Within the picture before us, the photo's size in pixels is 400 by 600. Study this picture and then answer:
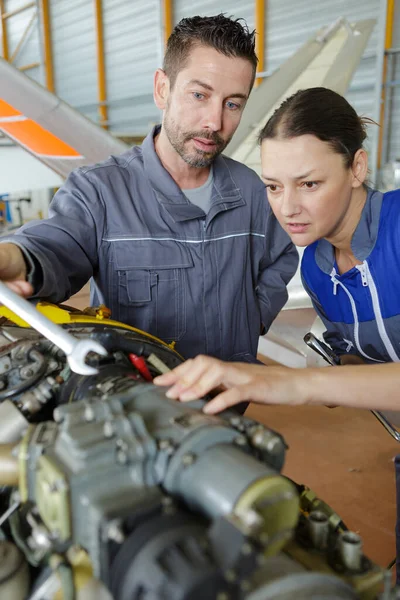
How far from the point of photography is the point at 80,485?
26.9 inches

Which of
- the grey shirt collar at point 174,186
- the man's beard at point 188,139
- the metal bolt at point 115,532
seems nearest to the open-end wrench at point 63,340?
the metal bolt at point 115,532

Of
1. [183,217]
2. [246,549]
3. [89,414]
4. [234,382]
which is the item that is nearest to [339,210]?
[183,217]

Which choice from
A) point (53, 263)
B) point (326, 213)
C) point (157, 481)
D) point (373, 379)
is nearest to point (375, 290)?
point (326, 213)

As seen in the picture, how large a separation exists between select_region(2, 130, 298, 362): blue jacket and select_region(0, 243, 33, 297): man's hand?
28cm

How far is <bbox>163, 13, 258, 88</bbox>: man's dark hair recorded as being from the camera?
1691 millimetres

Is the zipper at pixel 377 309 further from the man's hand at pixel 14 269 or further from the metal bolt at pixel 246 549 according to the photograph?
the metal bolt at pixel 246 549

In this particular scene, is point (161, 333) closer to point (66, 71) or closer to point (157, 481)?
point (157, 481)

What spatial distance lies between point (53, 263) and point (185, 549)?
3.53ft

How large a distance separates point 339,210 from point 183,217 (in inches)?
21.3

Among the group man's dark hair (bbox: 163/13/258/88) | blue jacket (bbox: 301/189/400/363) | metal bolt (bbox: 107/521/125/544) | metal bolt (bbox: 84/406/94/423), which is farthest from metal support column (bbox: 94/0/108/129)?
metal bolt (bbox: 107/521/125/544)

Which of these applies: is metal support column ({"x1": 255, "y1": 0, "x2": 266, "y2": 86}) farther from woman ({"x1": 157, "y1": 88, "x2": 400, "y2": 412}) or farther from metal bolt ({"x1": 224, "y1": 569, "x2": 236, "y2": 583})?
metal bolt ({"x1": 224, "y1": 569, "x2": 236, "y2": 583})

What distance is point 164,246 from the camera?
180 centimetres

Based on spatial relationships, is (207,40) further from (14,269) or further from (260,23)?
(260,23)

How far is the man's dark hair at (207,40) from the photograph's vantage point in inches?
66.6
